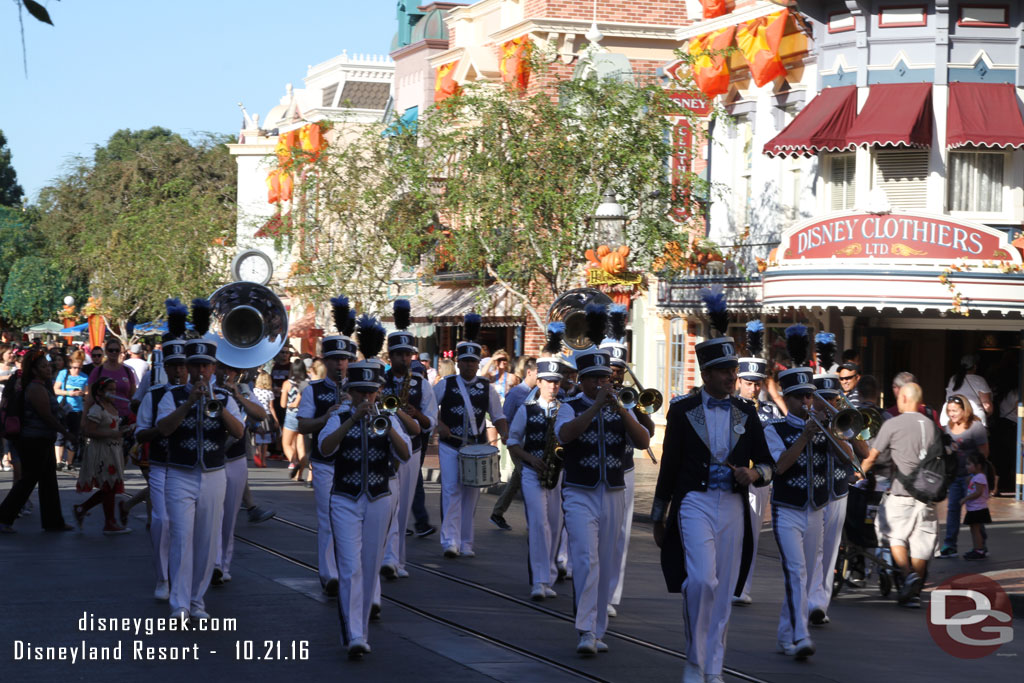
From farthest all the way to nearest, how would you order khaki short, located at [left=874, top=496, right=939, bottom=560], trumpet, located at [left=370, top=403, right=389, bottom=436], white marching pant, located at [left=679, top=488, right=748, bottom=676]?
khaki short, located at [left=874, top=496, right=939, bottom=560], trumpet, located at [left=370, top=403, right=389, bottom=436], white marching pant, located at [left=679, top=488, right=748, bottom=676]

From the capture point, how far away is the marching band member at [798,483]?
9.82m

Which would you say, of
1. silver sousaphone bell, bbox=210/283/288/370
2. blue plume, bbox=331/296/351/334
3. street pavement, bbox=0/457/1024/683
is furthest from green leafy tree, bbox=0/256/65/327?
blue plume, bbox=331/296/351/334

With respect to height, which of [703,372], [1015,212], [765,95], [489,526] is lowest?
[489,526]

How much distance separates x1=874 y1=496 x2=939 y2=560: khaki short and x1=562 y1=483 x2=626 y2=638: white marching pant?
3195 millimetres

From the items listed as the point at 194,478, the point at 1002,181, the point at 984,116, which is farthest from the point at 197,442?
the point at 1002,181

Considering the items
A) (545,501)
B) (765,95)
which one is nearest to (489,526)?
(545,501)

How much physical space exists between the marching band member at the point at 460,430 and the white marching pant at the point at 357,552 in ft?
14.5

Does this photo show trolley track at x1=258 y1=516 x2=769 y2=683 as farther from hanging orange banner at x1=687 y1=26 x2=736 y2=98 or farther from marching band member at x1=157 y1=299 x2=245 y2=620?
hanging orange banner at x1=687 y1=26 x2=736 y2=98

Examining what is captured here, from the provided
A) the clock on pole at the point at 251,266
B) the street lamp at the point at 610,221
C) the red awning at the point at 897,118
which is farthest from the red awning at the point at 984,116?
the clock on pole at the point at 251,266

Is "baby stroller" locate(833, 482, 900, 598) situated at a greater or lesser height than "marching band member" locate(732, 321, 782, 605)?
lesser

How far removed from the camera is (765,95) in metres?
25.3

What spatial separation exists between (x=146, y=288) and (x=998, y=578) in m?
42.1

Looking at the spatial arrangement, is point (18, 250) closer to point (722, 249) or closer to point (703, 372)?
point (722, 249)

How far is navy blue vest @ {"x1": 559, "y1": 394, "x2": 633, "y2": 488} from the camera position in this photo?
9.77m
